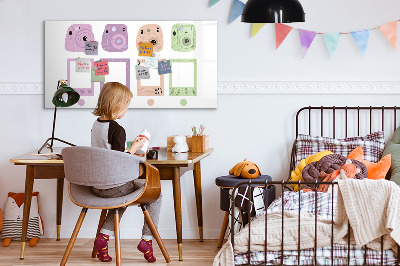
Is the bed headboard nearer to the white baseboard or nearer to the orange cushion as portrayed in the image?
the orange cushion

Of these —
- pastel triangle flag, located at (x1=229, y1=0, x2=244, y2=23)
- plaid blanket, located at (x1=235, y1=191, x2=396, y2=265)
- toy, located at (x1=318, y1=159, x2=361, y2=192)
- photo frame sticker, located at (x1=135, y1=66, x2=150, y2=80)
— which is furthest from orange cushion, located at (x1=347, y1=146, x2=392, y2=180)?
photo frame sticker, located at (x1=135, y1=66, x2=150, y2=80)

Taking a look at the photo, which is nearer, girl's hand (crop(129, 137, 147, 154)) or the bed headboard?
girl's hand (crop(129, 137, 147, 154))

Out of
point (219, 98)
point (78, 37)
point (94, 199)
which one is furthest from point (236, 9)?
point (94, 199)

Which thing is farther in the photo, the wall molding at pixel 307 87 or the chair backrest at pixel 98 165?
the wall molding at pixel 307 87

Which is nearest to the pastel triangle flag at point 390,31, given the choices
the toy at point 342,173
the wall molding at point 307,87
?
the wall molding at point 307,87

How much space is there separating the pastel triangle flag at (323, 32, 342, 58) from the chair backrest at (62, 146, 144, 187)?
1.75 m

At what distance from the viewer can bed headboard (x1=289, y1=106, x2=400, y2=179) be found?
4359 mm

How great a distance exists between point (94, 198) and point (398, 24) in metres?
2.45

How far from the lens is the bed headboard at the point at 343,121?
436 centimetres

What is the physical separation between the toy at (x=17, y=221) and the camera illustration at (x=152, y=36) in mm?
1372

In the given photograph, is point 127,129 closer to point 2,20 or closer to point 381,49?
point 2,20

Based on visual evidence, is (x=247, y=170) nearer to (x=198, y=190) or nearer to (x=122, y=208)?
(x=198, y=190)

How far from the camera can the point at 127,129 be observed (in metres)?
4.44

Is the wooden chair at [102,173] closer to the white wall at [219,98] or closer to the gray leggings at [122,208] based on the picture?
the gray leggings at [122,208]
